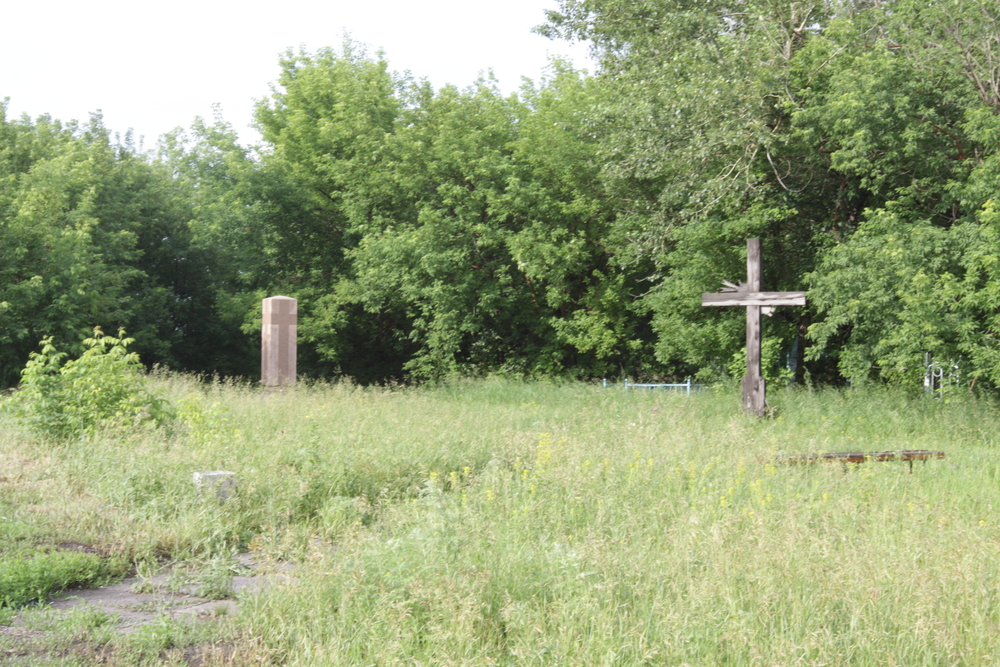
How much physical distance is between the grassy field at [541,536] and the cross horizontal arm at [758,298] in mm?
3464

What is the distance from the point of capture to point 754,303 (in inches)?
566

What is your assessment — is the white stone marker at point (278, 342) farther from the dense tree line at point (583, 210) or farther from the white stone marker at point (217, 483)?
the white stone marker at point (217, 483)

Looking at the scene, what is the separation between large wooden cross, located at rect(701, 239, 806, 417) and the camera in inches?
544

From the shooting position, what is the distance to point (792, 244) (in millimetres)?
19766

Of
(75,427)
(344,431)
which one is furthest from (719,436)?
(75,427)

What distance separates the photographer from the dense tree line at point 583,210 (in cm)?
1508

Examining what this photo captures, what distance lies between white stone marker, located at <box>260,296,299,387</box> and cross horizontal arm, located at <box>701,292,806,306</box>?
8142 millimetres

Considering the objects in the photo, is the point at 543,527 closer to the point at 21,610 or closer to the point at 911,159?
the point at 21,610

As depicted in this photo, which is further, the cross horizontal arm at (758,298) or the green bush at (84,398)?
the cross horizontal arm at (758,298)

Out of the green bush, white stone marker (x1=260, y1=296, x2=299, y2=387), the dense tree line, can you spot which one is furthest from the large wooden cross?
the green bush

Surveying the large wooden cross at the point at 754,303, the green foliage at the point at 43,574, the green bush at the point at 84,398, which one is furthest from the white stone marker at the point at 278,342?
the green foliage at the point at 43,574

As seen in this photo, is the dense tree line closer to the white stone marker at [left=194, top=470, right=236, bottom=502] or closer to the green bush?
the white stone marker at [left=194, top=470, right=236, bottom=502]

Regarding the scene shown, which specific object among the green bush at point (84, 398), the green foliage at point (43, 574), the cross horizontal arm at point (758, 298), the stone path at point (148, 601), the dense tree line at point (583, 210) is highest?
the dense tree line at point (583, 210)

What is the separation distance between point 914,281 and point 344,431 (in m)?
8.41
